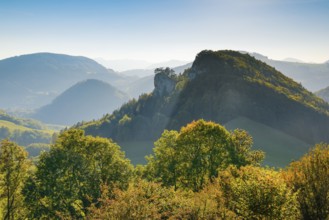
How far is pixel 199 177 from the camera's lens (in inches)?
2552

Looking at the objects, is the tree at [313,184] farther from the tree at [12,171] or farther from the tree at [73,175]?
the tree at [12,171]

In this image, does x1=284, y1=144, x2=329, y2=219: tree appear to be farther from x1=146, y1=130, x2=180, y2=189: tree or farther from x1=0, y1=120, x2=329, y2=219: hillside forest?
x1=146, y1=130, x2=180, y2=189: tree

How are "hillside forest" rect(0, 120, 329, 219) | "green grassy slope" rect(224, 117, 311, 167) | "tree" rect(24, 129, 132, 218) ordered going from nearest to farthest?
"hillside forest" rect(0, 120, 329, 219) → "tree" rect(24, 129, 132, 218) → "green grassy slope" rect(224, 117, 311, 167)

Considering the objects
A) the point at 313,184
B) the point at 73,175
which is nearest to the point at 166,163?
the point at 73,175

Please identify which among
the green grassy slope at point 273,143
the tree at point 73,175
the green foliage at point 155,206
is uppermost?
the green foliage at point 155,206

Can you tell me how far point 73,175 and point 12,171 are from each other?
34.9 ft

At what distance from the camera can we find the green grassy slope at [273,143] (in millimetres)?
160363

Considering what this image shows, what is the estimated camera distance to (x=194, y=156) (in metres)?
66.6

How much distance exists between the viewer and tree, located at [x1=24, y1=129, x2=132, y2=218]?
52.6m

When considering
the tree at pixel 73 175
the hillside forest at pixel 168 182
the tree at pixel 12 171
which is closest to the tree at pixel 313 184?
the hillside forest at pixel 168 182

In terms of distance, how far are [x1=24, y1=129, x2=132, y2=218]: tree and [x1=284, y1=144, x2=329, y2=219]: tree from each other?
88.2ft

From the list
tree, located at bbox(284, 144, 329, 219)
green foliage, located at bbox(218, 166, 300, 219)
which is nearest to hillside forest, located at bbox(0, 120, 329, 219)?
green foliage, located at bbox(218, 166, 300, 219)

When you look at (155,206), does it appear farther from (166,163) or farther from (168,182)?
(166,163)

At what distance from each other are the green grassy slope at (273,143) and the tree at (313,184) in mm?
117031
